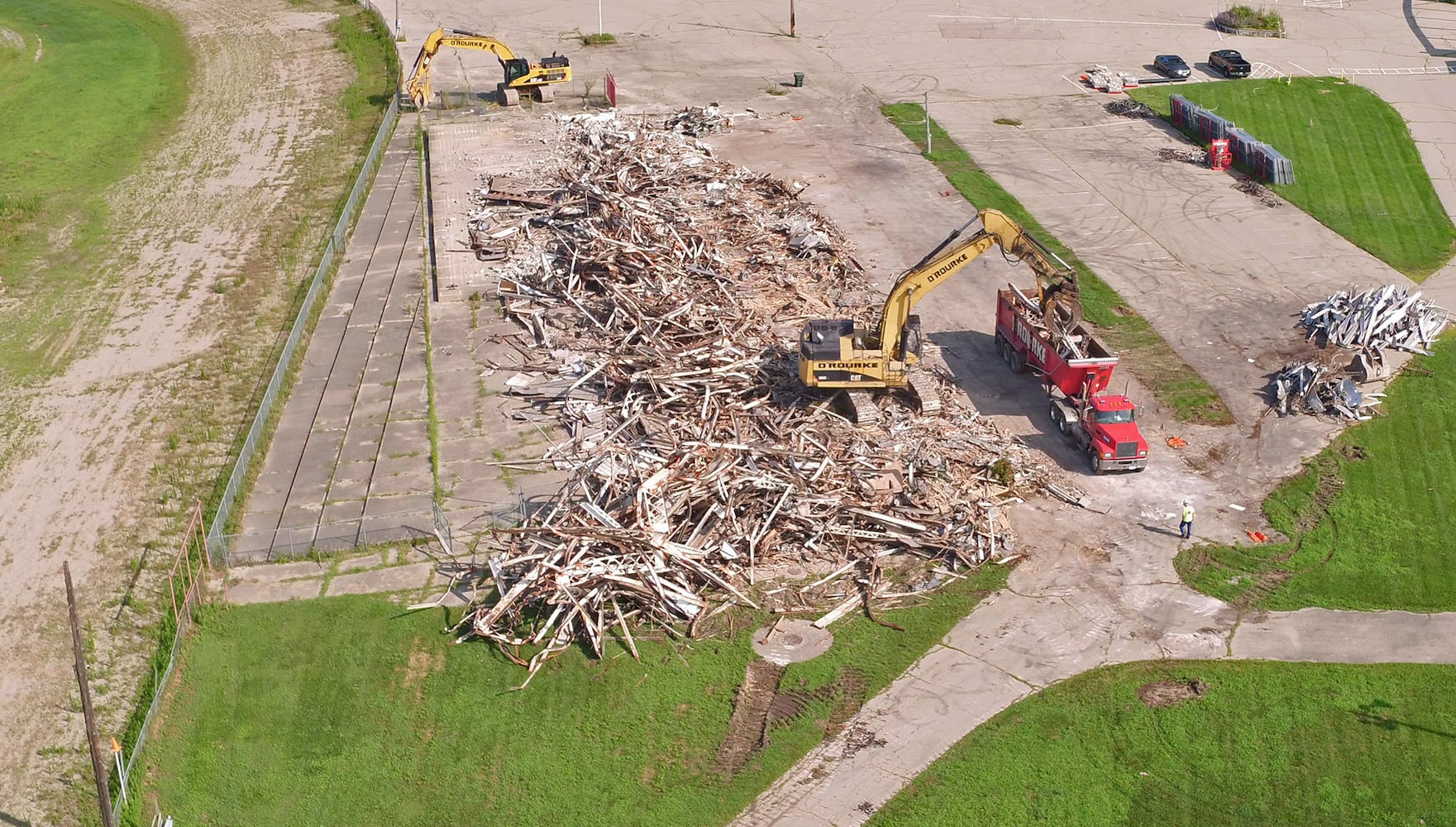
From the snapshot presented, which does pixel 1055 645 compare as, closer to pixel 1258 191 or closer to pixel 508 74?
pixel 1258 191

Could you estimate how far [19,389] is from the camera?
127 ft

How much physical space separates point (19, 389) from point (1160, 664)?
33.5m

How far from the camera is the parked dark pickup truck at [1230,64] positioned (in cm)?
6381

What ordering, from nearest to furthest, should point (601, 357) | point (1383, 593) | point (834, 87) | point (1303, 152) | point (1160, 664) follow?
1. point (1160, 664)
2. point (1383, 593)
3. point (601, 357)
4. point (1303, 152)
5. point (834, 87)

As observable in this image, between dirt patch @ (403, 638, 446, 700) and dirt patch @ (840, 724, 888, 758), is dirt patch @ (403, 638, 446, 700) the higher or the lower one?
the higher one

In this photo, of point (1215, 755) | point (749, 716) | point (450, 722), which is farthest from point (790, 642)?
point (1215, 755)

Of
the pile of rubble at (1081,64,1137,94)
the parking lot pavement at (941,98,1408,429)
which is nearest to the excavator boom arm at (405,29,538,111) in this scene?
the parking lot pavement at (941,98,1408,429)

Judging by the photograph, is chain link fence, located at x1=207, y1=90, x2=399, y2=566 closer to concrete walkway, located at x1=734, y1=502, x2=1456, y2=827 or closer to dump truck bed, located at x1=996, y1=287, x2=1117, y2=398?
concrete walkway, located at x1=734, y1=502, x2=1456, y2=827

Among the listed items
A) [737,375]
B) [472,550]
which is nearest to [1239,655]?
[737,375]

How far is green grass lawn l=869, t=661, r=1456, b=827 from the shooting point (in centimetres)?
2305

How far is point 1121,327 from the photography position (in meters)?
40.8

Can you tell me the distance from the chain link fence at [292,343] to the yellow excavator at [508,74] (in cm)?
134

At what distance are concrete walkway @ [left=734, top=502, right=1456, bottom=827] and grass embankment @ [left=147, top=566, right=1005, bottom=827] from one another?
63 centimetres

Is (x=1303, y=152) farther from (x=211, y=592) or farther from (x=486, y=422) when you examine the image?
(x=211, y=592)
